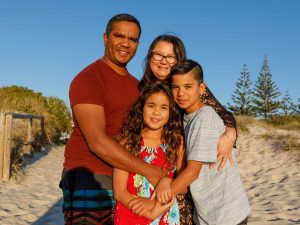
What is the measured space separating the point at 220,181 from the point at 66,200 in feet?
3.34

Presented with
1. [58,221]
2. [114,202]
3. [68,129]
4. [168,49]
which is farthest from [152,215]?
[68,129]

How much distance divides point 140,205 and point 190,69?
3.06 ft

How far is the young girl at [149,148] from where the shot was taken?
2396 mm

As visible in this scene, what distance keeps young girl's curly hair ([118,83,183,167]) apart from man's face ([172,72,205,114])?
2.1 inches

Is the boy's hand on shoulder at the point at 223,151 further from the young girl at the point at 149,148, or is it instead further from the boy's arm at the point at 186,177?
the young girl at the point at 149,148

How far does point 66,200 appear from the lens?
255 centimetres

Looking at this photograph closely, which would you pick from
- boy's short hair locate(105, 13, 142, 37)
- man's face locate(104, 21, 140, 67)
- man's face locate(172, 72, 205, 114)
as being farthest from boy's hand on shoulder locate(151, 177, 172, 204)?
boy's short hair locate(105, 13, 142, 37)

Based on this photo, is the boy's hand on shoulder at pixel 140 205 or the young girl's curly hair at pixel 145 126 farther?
the young girl's curly hair at pixel 145 126

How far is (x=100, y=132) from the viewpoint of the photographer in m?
2.30

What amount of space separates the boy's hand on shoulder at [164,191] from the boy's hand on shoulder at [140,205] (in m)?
0.07

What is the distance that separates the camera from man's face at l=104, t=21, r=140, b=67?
268 centimetres

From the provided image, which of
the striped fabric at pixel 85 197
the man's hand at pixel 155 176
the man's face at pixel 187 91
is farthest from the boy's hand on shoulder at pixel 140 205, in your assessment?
the man's face at pixel 187 91

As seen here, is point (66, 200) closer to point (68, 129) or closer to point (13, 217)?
point (13, 217)

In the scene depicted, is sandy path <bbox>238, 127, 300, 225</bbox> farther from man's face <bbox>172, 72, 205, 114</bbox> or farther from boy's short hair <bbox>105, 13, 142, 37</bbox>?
boy's short hair <bbox>105, 13, 142, 37</bbox>
